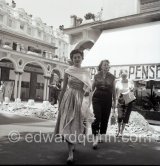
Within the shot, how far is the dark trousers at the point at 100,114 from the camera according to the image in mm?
5562

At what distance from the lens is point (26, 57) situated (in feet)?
107

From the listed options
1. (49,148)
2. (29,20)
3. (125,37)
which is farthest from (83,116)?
(29,20)

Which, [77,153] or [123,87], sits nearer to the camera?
[77,153]

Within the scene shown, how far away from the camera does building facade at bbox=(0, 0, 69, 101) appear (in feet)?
105

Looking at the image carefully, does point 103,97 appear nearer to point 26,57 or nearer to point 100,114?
point 100,114

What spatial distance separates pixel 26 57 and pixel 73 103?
1143 inches

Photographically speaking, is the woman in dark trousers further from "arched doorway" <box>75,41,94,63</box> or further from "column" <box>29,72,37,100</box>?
"column" <box>29,72,37,100</box>

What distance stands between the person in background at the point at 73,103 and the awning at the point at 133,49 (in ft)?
14.8

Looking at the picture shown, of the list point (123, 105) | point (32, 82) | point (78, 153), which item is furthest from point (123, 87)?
point (32, 82)

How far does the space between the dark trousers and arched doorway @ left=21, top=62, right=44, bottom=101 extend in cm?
3202

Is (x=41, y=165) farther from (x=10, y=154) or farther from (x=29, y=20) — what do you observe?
(x=29, y=20)

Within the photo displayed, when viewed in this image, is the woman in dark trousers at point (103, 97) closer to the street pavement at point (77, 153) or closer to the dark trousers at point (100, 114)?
the dark trousers at point (100, 114)

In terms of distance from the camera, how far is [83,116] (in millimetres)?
4594

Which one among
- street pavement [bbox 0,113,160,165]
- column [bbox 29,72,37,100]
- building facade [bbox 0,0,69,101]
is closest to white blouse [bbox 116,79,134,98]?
street pavement [bbox 0,113,160,165]
